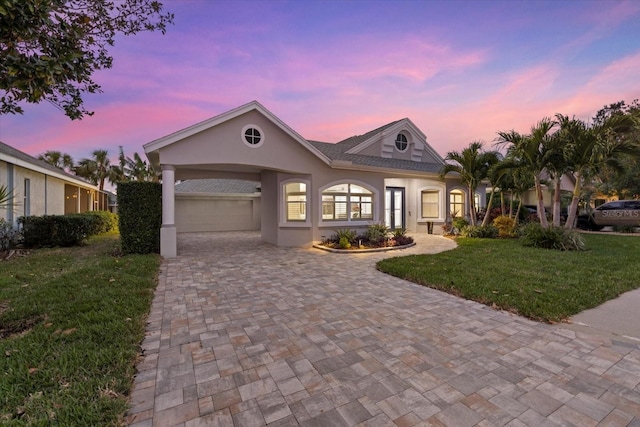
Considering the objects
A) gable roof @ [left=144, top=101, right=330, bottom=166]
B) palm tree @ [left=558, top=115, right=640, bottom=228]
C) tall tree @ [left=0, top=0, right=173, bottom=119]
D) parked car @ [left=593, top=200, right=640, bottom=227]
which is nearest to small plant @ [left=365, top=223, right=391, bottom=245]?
gable roof @ [left=144, top=101, right=330, bottom=166]

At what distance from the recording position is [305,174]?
37.0 ft

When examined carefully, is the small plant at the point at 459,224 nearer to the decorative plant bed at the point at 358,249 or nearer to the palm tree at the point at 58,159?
the decorative plant bed at the point at 358,249

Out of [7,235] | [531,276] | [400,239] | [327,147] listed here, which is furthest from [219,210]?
[531,276]

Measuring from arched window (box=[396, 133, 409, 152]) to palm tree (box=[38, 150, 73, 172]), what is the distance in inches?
1233

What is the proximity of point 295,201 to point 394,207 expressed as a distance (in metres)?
6.08

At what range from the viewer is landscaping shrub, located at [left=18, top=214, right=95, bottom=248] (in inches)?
405

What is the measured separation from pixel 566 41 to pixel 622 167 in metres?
4.79

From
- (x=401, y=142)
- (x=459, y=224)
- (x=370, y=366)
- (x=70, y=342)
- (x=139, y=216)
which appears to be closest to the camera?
(x=370, y=366)

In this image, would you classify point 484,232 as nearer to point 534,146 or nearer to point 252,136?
point 534,146

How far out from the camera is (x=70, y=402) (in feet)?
7.25

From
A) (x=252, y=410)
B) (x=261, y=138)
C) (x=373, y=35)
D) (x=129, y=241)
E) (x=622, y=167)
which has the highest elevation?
(x=373, y=35)

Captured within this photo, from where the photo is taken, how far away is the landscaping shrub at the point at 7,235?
948 centimetres

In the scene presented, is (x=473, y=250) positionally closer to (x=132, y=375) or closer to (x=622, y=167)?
(x=622, y=167)

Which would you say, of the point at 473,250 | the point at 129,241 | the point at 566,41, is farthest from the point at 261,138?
the point at 566,41
